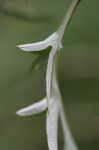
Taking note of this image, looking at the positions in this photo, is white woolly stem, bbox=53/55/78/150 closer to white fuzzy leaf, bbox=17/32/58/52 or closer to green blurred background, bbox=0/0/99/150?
white fuzzy leaf, bbox=17/32/58/52

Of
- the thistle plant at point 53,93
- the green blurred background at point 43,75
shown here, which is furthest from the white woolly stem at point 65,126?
the green blurred background at point 43,75

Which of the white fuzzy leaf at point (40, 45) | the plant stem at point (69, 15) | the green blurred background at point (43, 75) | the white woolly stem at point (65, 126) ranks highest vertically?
the green blurred background at point (43, 75)

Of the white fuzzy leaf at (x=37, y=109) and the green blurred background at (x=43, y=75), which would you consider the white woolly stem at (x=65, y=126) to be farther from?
the green blurred background at (x=43, y=75)

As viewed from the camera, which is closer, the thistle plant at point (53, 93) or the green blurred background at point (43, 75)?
the thistle plant at point (53, 93)

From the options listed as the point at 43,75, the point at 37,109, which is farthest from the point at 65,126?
the point at 43,75

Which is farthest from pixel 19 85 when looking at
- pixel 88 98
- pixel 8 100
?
pixel 88 98

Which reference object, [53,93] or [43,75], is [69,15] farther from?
[43,75]

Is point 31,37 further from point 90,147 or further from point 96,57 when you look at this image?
point 90,147
